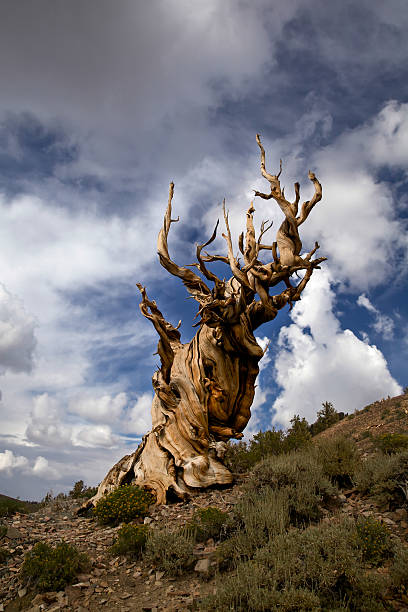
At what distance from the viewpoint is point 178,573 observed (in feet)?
17.4

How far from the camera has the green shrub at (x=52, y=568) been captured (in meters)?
5.21

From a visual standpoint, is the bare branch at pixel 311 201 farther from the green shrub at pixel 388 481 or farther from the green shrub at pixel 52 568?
the green shrub at pixel 52 568

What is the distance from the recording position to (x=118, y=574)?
568cm

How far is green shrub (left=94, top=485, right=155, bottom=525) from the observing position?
7.99 m

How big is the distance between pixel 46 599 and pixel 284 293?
8137mm

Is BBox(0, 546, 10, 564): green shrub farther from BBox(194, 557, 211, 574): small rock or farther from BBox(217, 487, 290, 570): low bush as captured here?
BBox(217, 487, 290, 570): low bush

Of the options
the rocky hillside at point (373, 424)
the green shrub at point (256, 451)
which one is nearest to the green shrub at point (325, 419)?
the rocky hillside at point (373, 424)

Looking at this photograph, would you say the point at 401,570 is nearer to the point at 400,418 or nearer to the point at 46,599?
the point at 46,599

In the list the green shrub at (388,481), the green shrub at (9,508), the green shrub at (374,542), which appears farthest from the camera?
the green shrub at (9,508)

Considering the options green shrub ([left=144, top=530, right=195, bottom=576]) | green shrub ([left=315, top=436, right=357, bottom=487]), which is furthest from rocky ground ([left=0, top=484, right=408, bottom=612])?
green shrub ([left=315, top=436, right=357, bottom=487])

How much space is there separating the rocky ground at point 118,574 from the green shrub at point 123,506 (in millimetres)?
230

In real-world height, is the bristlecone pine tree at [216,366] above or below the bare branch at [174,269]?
below

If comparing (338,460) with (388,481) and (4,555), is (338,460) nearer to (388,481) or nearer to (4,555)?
(388,481)

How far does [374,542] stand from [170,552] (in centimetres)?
271
